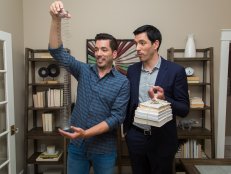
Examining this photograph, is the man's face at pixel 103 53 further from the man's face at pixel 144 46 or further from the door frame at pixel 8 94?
the door frame at pixel 8 94

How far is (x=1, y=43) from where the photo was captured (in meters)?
2.18

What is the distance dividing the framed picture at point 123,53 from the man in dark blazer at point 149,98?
135 cm

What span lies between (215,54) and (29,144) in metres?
2.69

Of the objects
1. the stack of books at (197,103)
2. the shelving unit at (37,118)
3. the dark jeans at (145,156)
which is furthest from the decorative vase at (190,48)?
the dark jeans at (145,156)

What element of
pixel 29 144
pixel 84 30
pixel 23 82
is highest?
pixel 84 30

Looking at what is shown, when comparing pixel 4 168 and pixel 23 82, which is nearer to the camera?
pixel 4 168

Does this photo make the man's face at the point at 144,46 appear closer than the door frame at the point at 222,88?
Yes

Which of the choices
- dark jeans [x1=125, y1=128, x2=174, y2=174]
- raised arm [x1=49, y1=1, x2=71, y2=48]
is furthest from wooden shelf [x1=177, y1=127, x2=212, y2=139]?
raised arm [x1=49, y1=1, x2=71, y2=48]

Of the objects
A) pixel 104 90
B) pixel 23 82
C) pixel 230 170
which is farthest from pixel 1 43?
pixel 230 170

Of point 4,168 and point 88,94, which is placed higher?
point 88,94

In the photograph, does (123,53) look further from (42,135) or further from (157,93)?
(157,93)

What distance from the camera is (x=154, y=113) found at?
135 centimetres

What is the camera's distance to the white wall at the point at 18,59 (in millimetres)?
2727

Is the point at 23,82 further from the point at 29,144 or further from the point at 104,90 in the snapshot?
the point at 104,90
